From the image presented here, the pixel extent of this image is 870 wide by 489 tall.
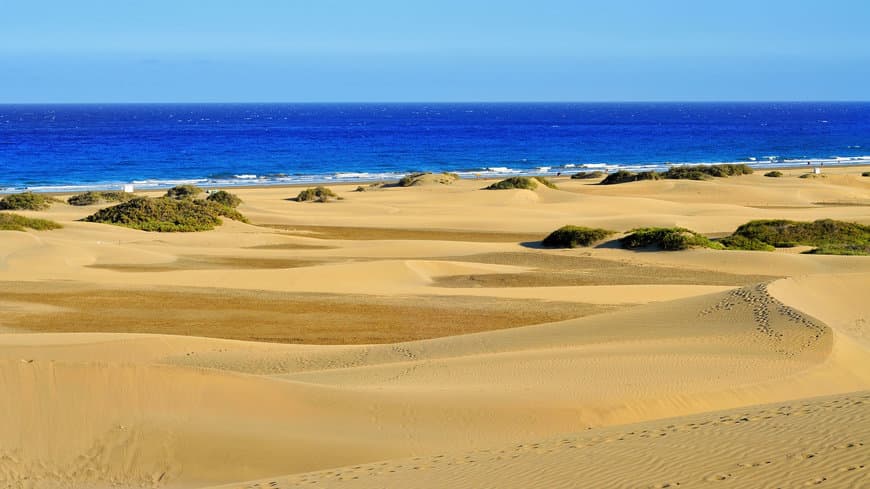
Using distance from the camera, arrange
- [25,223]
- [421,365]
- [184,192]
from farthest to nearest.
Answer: [184,192], [25,223], [421,365]

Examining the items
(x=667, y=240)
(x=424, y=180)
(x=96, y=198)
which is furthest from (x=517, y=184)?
(x=667, y=240)

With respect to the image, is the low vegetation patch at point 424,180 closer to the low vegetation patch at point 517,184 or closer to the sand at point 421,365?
the low vegetation patch at point 517,184

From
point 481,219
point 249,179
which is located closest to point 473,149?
point 249,179

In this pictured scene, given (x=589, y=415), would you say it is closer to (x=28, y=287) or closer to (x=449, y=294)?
(x=449, y=294)

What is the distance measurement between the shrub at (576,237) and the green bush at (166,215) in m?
10.1

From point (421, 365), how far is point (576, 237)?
44.7 feet

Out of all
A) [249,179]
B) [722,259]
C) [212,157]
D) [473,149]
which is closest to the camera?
[722,259]

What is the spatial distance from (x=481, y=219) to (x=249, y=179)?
28719 mm

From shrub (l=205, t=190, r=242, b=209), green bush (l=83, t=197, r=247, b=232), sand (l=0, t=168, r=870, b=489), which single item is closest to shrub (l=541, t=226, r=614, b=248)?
sand (l=0, t=168, r=870, b=489)

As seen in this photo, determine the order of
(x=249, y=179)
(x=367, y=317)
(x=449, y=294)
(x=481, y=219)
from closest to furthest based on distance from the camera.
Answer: (x=367, y=317)
(x=449, y=294)
(x=481, y=219)
(x=249, y=179)

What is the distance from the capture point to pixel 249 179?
202ft

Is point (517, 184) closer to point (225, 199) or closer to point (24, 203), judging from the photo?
point (225, 199)

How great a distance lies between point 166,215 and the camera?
3144 centimetres

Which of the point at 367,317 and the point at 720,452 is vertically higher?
the point at 720,452
